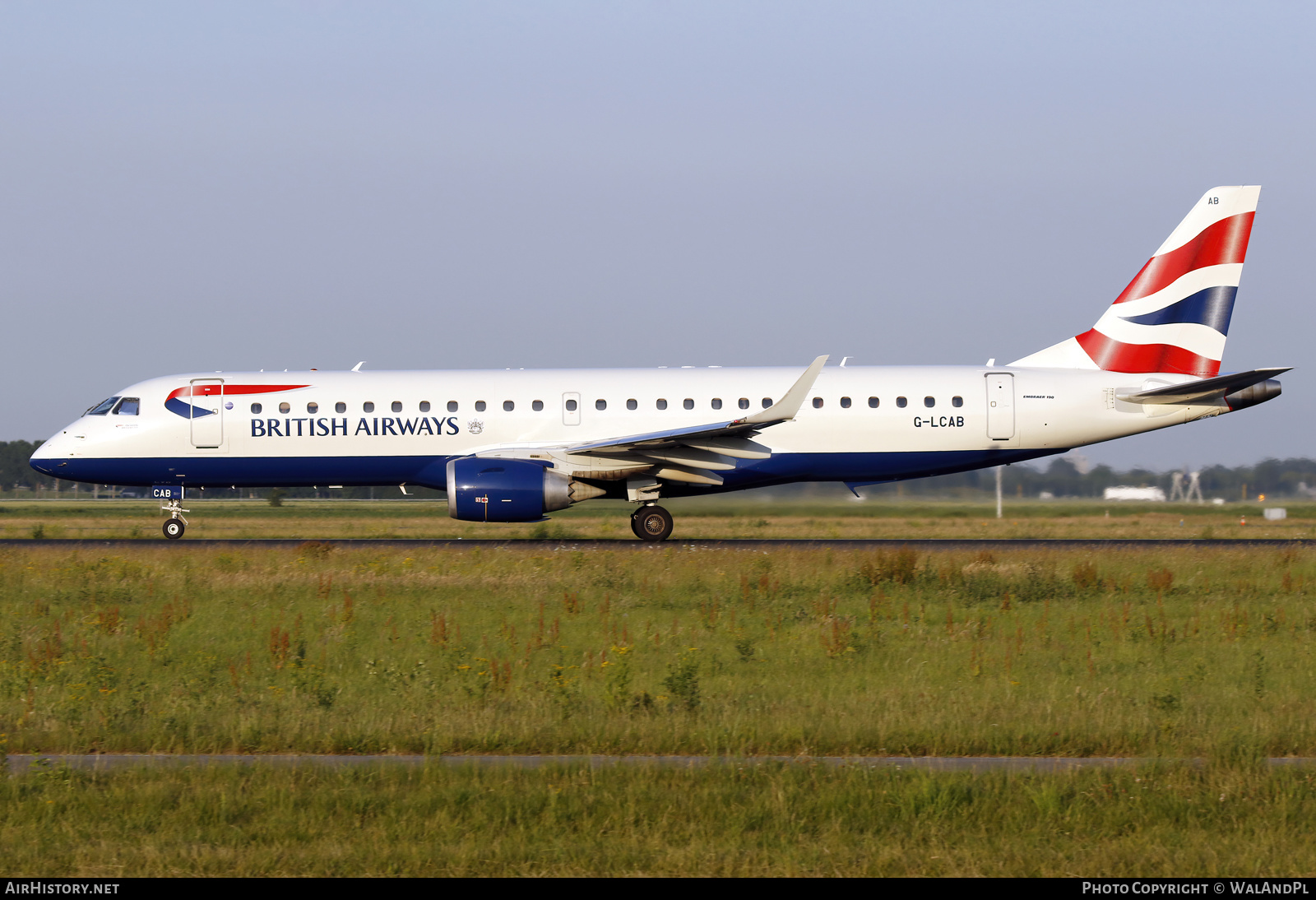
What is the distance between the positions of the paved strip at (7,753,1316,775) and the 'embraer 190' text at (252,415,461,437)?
16185mm

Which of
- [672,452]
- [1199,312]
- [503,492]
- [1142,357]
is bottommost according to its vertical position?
[503,492]

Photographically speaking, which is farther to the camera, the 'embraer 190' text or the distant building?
the distant building

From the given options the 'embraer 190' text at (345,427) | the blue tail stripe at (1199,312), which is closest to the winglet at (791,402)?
the 'embraer 190' text at (345,427)

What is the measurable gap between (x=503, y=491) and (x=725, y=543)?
501 cm

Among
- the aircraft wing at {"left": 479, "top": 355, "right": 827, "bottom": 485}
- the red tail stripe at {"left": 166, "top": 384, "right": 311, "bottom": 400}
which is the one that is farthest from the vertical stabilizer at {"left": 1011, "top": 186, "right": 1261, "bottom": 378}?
the red tail stripe at {"left": 166, "top": 384, "right": 311, "bottom": 400}

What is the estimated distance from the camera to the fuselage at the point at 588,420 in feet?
77.8

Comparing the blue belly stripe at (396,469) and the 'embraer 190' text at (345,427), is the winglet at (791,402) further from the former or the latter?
the 'embraer 190' text at (345,427)

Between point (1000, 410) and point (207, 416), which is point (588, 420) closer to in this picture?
point (207, 416)

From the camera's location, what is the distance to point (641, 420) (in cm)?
2378

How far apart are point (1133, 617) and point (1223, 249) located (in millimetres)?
15459

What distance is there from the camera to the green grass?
8.02 m

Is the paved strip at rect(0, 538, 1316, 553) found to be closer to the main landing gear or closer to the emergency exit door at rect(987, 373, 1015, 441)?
the main landing gear

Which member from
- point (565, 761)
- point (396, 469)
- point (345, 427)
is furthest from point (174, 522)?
point (565, 761)

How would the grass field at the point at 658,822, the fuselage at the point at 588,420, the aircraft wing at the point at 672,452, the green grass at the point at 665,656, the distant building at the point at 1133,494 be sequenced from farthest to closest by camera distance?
1. the distant building at the point at 1133,494
2. the fuselage at the point at 588,420
3. the aircraft wing at the point at 672,452
4. the green grass at the point at 665,656
5. the grass field at the point at 658,822
